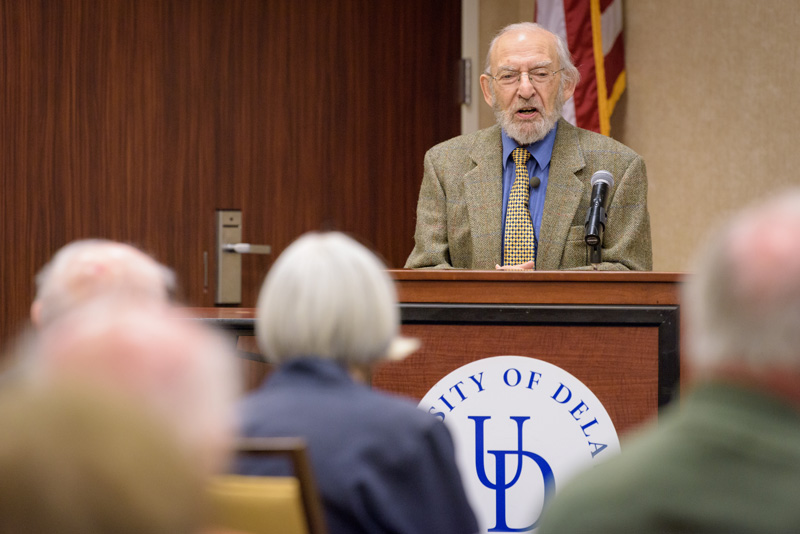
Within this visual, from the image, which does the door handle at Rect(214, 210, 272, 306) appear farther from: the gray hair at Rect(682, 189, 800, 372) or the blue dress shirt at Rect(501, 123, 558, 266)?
the gray hair at Rect(682, 189, 800, 372)

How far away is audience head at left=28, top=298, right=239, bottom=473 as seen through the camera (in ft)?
2.76

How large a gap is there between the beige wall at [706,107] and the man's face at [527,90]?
0.86 meters

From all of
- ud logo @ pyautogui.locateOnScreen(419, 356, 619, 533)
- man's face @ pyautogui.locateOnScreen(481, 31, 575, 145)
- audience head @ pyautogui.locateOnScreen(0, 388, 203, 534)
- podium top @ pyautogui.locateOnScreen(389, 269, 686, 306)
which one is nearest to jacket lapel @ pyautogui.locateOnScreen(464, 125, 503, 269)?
man's face @ pyautogui.locateOnScreen(481, 31, 575, 145)

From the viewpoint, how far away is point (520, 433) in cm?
273

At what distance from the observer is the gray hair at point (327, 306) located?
1633 millimetres

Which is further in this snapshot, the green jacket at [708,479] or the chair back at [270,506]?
the chair back at [270,506]

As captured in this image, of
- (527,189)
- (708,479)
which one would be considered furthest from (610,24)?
(708,479)

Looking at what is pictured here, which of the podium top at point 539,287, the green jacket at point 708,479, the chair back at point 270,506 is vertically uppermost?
the podium top at point 539,287

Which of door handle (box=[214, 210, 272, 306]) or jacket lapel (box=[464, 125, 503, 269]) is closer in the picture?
jacket lapel (box=[464, 125, 503, 269])

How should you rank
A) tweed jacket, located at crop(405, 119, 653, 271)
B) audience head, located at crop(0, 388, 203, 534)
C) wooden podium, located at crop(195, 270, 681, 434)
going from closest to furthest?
audience head, located at crop(0, 388, 203, 534)
wooden podium, located at crop(195, 270, 681, 434)
tweed jacket, located at crop(405, 119, 653, 271)

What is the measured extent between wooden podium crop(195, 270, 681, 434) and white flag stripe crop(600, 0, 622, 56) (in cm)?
260

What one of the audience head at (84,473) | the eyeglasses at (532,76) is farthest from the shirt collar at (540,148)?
the audience head at (84,473)

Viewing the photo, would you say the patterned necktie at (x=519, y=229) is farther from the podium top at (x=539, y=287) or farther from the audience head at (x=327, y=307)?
the audience head at (x=327, y=307)

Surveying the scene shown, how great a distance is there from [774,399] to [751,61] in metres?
3.55
